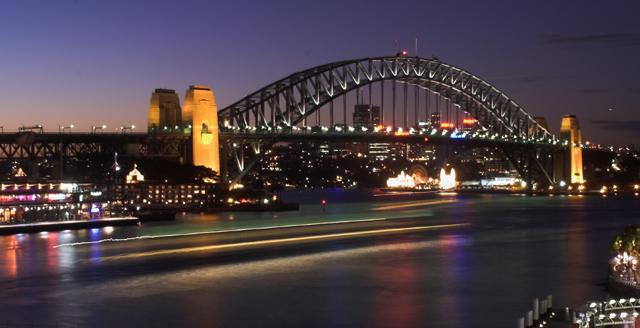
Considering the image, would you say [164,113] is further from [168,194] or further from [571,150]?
[571,150]

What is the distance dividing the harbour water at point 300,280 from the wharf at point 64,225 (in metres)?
1.82

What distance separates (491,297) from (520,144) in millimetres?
73588

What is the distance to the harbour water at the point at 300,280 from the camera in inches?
770

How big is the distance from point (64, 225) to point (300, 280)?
951 inches

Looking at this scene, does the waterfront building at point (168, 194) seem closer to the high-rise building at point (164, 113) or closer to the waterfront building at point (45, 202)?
the high-rise building at point (164, 113)

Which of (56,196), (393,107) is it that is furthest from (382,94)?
(56,196)

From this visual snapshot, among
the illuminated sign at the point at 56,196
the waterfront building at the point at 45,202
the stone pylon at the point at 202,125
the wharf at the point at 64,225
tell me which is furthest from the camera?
the stone pylon at the point at 202,125

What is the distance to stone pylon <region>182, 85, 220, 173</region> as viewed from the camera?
199 feet

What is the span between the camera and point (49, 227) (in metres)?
44.2

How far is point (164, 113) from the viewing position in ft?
211

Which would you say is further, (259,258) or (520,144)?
(520,144)

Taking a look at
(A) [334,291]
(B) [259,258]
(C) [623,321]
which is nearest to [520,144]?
(B) [259,258]

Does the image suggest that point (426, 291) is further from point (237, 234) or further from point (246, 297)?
point (237, 234)

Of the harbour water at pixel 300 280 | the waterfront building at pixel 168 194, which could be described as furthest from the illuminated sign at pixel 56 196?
the waterfront building at pixel 168 194
